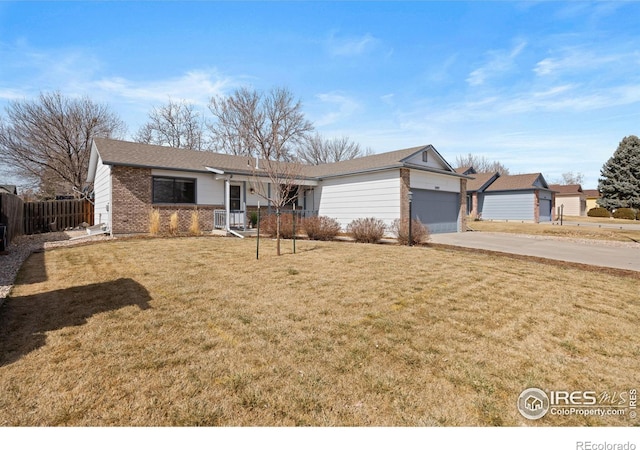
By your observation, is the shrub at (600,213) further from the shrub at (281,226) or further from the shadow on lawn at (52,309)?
the shadow on lawn at (52,309)

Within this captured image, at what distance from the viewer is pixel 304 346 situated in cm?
330

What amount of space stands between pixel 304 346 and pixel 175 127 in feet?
113

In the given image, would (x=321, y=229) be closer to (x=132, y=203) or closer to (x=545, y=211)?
(x=132, y=203)

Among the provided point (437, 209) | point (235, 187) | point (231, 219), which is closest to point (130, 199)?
point (231, 219)

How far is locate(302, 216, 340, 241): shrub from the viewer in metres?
12.6

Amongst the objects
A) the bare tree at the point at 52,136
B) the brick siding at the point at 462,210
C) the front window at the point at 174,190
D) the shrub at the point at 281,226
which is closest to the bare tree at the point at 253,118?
the bare tree at the point at 52,136

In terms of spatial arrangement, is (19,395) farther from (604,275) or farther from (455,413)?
(604,275)

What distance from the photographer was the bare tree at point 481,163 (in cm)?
5891

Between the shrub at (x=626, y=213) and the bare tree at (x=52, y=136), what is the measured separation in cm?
5131

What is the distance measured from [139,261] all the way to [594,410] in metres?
8.09

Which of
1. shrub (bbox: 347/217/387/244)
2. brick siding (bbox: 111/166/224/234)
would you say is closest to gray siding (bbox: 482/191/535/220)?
shrub (bbox: 347/217/387/244)

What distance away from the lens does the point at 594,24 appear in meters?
7.04

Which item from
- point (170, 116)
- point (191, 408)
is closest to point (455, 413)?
point (191, 408)
